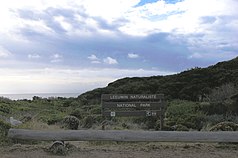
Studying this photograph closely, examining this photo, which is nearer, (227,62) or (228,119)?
(228,119)

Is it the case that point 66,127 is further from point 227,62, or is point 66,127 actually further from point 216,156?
point 227,62

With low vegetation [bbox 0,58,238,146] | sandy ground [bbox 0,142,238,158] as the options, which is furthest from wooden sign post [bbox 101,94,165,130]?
sandy ground [bbox 0,142,238,158]

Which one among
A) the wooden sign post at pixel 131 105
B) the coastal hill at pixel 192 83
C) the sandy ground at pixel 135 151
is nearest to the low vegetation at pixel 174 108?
the coastal hill at pixel 192 83

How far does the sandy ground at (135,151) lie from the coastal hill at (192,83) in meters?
14.5

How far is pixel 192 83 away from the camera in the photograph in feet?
93.6

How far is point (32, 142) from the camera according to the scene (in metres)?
10.2

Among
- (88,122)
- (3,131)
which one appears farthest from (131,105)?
(3,131)

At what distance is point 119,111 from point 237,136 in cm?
429

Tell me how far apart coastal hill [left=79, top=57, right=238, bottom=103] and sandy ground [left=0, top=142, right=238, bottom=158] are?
14.5 m

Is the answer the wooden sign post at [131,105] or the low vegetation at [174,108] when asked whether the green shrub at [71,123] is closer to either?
the low vegetation at [174,108]

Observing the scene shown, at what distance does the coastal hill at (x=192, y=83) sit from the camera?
1038 inches

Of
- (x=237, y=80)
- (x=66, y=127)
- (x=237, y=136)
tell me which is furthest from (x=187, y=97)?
(x=237, y=136)

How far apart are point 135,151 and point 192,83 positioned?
20.1 m

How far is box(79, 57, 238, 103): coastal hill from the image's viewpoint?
2638cm
